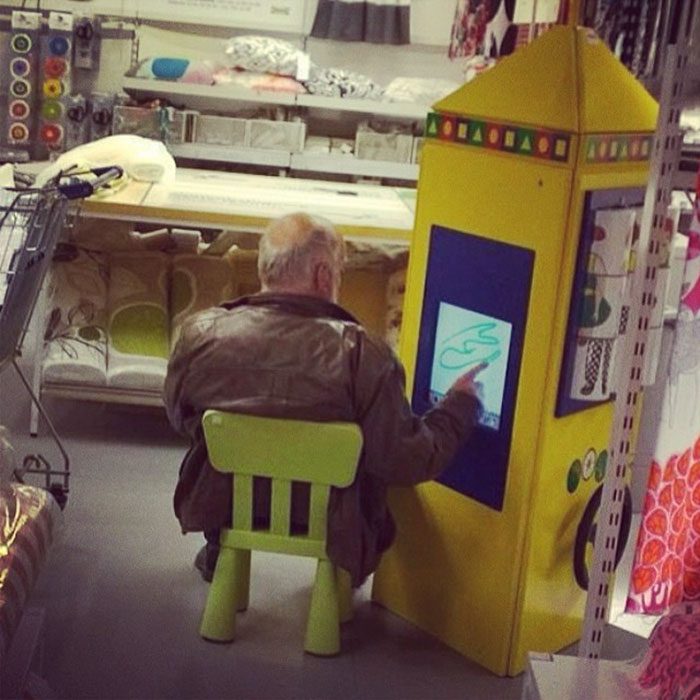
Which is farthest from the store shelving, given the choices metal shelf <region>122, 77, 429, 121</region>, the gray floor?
the gray floor

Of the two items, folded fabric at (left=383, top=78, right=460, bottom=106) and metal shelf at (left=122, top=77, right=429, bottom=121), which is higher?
folded fabric at (left=383, top=78, right=460, bottom=106)

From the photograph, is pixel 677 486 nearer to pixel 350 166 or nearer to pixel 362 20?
pixel 350 166

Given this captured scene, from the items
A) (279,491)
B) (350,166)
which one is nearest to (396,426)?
(279,491)

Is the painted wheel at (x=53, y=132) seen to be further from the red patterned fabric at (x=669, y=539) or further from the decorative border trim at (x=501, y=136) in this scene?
the red patterned fabric at (x=669, y=539)

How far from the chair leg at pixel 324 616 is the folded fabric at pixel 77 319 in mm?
1709

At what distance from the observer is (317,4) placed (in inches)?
287

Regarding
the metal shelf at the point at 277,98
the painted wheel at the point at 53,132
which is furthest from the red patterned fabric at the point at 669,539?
the painted wheel at the point at 53,132

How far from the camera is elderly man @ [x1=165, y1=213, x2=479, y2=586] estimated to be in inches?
128

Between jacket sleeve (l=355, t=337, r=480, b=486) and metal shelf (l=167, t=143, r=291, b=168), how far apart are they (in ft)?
12.5

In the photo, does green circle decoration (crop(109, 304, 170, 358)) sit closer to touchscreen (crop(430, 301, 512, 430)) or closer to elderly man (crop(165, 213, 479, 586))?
elderly man (crop(165, 213, 479, 586))

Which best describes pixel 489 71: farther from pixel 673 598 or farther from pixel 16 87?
pixel 16 87

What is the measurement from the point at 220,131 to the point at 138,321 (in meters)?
2.25

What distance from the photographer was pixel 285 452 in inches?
128

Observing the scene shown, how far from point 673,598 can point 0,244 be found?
7.28 ft
